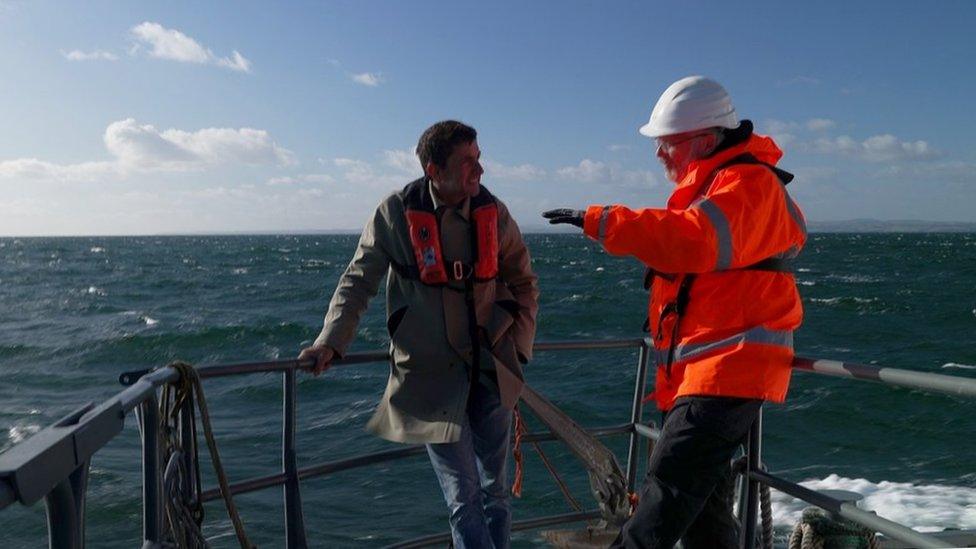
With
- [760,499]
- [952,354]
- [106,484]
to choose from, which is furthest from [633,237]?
[952,354]

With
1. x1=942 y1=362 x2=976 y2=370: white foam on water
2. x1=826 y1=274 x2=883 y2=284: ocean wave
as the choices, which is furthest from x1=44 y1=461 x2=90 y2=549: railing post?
x1=826 y1=274 x2=883 y2=284: ocean wave

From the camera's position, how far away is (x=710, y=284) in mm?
2672

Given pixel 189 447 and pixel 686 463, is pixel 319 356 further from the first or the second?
pixel 686 463

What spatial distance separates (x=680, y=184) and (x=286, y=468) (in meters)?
1.71

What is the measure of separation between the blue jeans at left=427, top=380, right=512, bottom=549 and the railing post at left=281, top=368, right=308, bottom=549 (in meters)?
0.50

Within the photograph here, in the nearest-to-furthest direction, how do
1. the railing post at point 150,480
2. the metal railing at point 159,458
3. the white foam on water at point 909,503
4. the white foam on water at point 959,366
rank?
the metal railing at point 159,458, the railing post at point 150,480, the white foam on water at point 909,503, the white foam on water at point 959,366

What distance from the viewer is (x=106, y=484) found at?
34.9 ft

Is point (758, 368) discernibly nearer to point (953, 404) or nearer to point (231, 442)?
point (231, 442)

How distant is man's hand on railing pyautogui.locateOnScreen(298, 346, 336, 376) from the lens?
125 inches

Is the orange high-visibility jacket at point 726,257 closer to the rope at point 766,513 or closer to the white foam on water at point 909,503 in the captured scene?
the rope at point 766,513

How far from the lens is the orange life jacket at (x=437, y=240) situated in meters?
3.11

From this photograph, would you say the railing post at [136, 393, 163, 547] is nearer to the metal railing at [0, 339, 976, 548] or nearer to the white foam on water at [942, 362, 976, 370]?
the metal railing at [0, 339, 976, 548]

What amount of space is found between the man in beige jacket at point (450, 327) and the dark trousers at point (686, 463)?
0.65 metres

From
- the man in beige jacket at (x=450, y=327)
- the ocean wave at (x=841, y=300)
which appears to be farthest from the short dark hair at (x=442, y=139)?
the ocean wave at (x=841, y=300)
